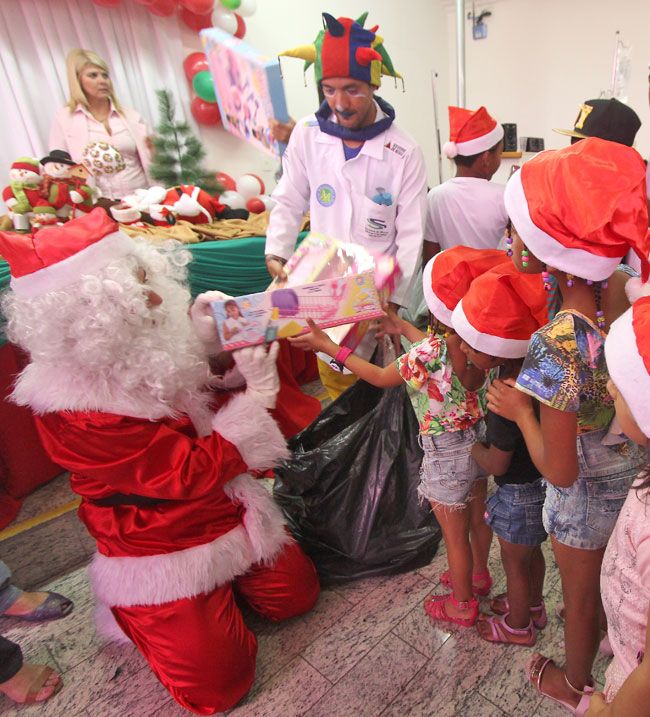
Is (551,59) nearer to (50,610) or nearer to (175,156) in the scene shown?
(175,156)

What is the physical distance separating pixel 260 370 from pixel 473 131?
143 centimetres

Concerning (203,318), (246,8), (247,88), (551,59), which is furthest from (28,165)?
(551,59)

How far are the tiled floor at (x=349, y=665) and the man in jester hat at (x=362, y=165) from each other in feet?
3.01

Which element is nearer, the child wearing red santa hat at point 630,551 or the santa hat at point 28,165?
the child wearing red santa hat at point 630,551

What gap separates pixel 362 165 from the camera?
1.95 metres

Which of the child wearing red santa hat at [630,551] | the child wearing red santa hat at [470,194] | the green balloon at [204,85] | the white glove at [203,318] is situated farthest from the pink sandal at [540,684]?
the green balloon at [204,85]

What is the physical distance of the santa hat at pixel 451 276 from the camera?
1.14 meters

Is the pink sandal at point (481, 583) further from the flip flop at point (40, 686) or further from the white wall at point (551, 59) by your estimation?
the white wall at point (551, 59)

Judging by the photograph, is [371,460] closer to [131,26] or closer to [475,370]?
[475,370]

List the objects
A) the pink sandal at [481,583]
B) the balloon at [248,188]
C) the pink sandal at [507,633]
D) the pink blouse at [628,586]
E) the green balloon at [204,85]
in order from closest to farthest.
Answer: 1. the pink blouse at [628,586]
2. the pink sandal at [507,633]
3. the pink sandal at [481,583]
4. the green balloon at [204,85]
5. the balloon at [248,188]

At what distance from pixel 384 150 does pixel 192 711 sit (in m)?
2.00

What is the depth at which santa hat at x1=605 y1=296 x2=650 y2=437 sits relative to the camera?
623 millimetres

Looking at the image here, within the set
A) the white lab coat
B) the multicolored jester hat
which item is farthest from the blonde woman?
the multicolored jester hat

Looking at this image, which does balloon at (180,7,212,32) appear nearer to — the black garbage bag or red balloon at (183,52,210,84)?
red balloon at (183,52,210,84)
